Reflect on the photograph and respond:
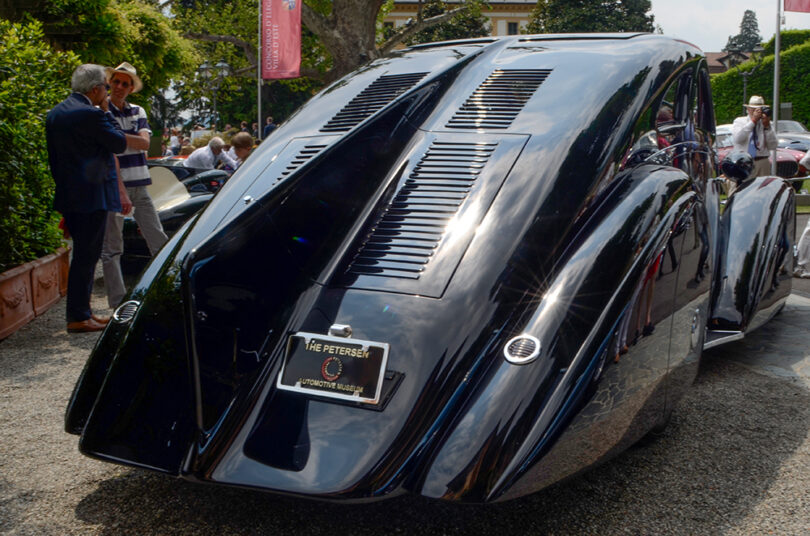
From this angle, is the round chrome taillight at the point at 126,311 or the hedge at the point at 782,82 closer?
the round chrome taillight at the point at 126,311

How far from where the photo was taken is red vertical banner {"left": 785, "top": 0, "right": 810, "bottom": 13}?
16.0 meters

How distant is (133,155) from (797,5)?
15.1m

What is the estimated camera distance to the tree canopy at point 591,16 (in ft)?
166

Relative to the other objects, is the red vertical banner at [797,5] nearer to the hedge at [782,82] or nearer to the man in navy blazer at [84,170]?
the hedge at [782,82]

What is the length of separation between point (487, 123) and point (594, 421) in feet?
4.32

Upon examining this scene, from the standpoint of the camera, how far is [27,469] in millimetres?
2961

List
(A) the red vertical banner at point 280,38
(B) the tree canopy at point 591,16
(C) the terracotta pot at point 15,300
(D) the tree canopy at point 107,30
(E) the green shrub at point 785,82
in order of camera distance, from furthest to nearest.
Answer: (B) the tree canopy at point 591,16 → (E) the green shrub at point 785,82 → (A) the red vertical banner at point 280,38 → (D) the tree canopy at point 107,30 → (C) the terracotta pot at point 15,300

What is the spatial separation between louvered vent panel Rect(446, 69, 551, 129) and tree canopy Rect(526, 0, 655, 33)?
49.9 metres

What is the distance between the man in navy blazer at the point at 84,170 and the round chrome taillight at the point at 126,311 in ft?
8.36

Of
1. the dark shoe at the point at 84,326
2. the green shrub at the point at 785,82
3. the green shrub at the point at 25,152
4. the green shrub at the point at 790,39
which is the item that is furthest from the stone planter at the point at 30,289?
the green shrub at the point at 790,39

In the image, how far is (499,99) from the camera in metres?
3.18

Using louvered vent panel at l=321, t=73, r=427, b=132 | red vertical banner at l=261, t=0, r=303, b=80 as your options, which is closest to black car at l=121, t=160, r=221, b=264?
louvered vent panel at l=321, t=73, r=427, b=132

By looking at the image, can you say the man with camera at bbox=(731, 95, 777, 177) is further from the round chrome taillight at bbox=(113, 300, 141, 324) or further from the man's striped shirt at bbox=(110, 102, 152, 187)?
the round chrome taillight at bbox=(113, 300, 141, 324)

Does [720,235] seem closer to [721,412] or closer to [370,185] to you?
[721,412]
